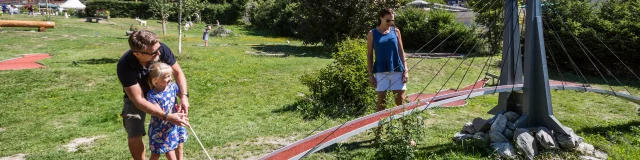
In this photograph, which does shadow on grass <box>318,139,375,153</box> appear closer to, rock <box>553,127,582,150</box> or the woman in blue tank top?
the woman in blue tank top

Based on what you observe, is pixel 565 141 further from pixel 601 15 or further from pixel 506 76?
pixel 601 15

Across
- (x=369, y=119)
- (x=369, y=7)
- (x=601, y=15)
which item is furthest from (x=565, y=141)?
(x=369, y=7)

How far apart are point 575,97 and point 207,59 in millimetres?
10672

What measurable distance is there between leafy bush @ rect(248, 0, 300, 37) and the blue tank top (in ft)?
77.3

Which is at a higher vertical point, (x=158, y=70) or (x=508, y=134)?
(x=158, y=70)

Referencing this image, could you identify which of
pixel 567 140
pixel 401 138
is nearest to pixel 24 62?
pixel 401 138

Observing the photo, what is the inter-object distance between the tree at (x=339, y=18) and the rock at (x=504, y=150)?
521 inches

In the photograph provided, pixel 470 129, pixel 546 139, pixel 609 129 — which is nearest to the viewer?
pixel 546 139

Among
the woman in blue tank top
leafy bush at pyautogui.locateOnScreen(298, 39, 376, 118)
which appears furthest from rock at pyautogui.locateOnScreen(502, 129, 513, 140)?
leafy bush at pyautogui.locateOnScreen(298, 39, 376, 118)

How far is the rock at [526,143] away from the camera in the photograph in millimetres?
4488

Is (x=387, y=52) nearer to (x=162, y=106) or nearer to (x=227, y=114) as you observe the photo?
(x=162, y=106)

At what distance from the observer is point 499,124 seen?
Answer: 193 inches

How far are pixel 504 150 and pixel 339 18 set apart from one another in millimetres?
14158

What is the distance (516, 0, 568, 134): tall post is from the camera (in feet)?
15.6
